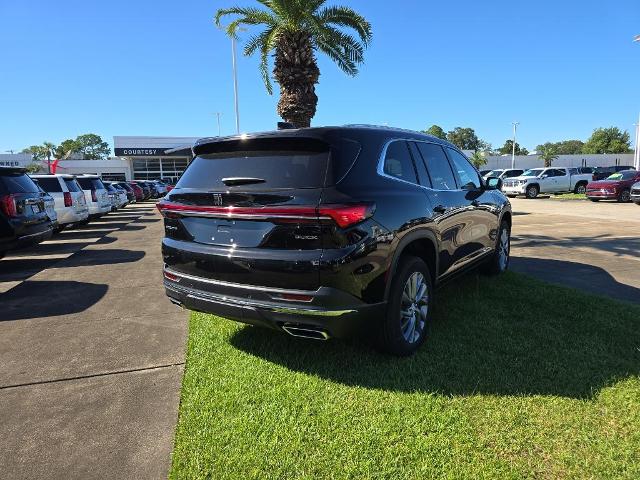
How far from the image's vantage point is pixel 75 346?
417 centimetres

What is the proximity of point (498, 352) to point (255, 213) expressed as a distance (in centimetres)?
232

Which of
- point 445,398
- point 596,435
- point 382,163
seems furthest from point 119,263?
point 596,435

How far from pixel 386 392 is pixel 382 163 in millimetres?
1718

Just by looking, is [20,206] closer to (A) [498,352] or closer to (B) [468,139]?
(A) [498,352]

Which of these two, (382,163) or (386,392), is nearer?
(386,392)

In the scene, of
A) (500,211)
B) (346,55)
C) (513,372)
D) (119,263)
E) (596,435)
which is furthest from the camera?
(346,55)

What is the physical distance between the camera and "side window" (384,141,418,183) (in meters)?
3.59

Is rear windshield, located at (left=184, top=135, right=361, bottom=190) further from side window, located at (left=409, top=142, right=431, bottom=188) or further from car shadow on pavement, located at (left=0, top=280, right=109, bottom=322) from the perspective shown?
car shadow on pavement, located at (left=0, top=280, right=109, bottom=322)

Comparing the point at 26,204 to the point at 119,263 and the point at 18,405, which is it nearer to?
the point at 119,263

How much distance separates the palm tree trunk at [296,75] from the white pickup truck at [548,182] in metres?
18.3

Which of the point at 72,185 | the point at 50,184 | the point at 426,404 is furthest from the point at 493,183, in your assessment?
the point at 72,185

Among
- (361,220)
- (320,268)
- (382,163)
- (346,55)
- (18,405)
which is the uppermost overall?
(346,55)

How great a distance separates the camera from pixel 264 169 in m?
3.29

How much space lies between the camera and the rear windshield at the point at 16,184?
7.05 metres
